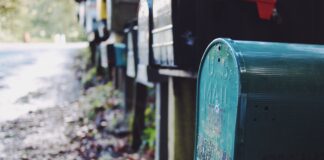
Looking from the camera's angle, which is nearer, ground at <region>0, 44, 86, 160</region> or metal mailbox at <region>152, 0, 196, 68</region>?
metal mailbox at <region>152, 0, 196, 68</region>

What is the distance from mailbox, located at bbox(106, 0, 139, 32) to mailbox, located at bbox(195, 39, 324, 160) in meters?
4.65

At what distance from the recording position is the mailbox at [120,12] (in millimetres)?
6234

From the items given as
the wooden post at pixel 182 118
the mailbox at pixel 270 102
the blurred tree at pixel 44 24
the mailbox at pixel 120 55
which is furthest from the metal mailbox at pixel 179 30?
the blurred tree at pixel 44 24

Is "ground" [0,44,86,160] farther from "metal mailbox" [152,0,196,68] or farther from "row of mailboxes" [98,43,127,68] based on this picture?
"metal mailbox" [152,0,196,68]

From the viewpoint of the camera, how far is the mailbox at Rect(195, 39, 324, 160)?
161 centimetres

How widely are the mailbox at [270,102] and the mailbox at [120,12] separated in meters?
4.65

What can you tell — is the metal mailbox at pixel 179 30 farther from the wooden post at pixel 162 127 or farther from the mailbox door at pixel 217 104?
the wooden post at pixel 162 127

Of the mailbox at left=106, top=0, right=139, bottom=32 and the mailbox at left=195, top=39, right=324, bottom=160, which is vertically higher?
the mailbox at left=106, top=0, right=139, bottom=32

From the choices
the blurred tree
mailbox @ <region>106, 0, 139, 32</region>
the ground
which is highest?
the blurred tree

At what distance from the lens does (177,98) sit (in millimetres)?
3514

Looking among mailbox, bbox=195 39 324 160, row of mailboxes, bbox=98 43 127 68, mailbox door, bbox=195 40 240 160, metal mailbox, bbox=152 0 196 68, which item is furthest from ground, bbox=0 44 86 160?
mailbox, bbox=195 39 324 160

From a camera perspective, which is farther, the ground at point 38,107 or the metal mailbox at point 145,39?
the ground at point 38,107

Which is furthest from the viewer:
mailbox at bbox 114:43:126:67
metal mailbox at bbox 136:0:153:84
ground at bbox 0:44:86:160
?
mailbox at bbox 114:43:126:67

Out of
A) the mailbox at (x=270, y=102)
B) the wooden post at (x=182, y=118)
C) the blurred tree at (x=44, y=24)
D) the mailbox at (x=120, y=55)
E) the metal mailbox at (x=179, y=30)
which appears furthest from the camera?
the blurred tree at (x=44, y=24)
